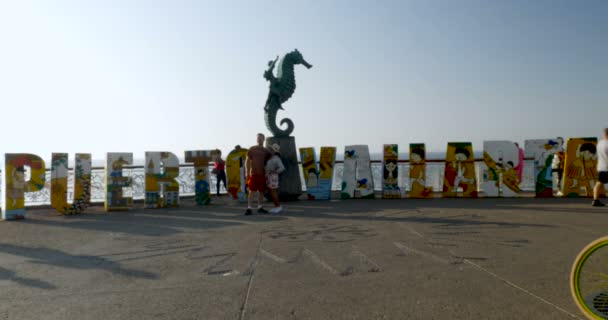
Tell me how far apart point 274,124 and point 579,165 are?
963 cm

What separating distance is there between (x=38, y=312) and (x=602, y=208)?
11523 millimetres

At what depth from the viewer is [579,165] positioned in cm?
1278

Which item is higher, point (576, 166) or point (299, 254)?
point (576, 166)

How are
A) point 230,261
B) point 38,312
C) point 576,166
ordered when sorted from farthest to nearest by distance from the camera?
point 576,166, point 230,261, point 38,312

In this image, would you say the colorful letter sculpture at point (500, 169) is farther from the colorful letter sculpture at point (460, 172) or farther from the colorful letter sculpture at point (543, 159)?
the colorful letter sculpture at point (543, 159)

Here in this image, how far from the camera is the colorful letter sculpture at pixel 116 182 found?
11609 mm

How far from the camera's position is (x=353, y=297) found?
3912mm

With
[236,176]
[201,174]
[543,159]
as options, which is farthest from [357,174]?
[543,159]

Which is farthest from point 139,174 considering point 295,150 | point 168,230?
point 168,230

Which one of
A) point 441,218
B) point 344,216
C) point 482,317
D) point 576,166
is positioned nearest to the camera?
point 482,317

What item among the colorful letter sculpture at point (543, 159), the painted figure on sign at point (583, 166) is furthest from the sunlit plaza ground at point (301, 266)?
the painted figure on sign at point (583, 166)

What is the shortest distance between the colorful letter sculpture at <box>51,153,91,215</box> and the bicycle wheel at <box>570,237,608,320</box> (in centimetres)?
1144

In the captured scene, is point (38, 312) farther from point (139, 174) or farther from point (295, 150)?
point (139, 174)

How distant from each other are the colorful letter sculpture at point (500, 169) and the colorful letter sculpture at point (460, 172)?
1.37ft
